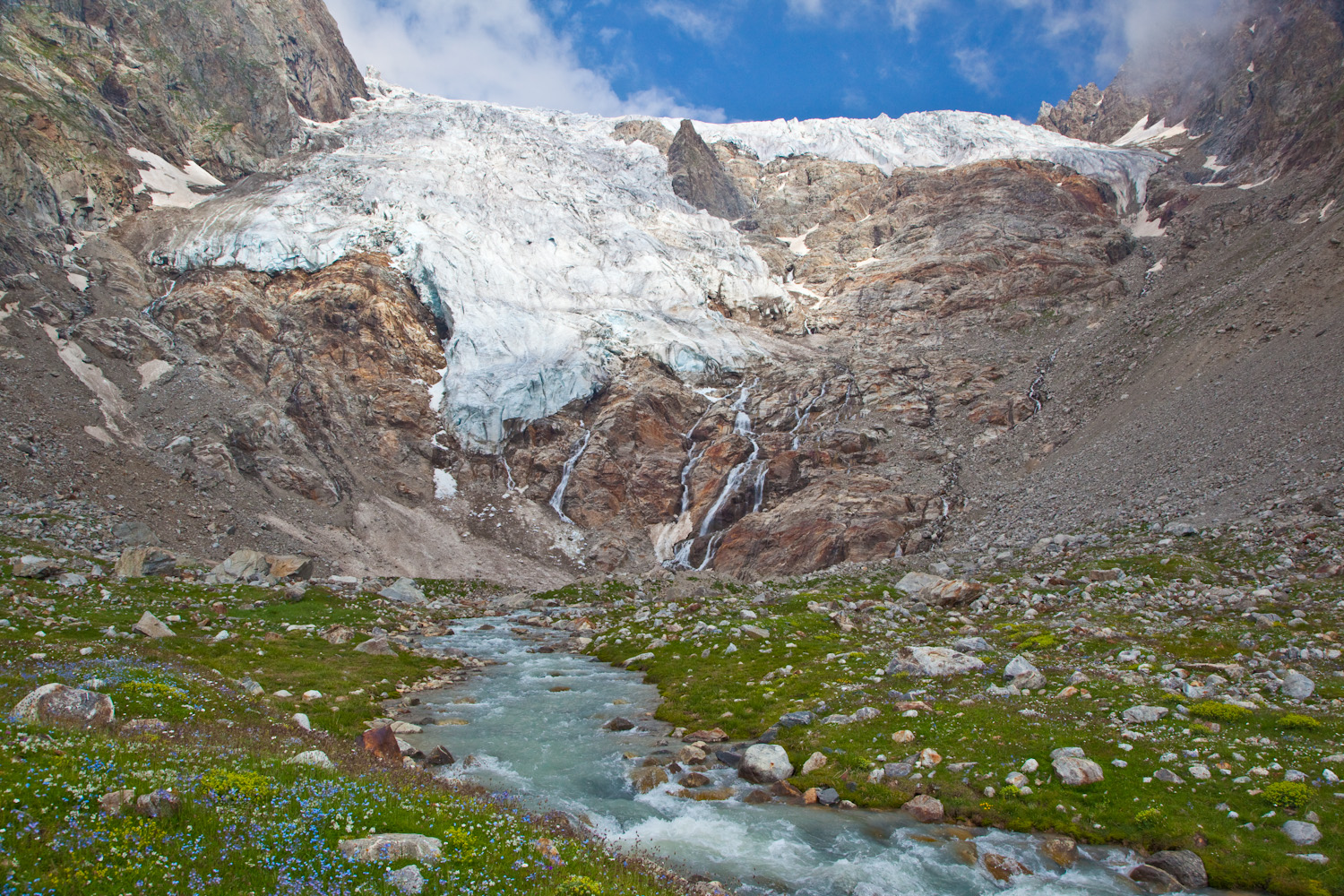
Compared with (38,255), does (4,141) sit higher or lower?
higher

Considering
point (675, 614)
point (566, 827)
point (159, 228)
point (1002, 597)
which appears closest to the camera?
point (566, 827)

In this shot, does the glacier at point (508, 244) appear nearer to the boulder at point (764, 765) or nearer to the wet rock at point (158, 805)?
the boulder at point (764, 765)

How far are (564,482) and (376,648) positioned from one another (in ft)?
→ 169

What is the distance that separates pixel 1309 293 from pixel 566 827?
75365mm

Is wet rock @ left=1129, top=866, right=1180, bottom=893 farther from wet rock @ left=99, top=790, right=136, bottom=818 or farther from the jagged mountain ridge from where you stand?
the jagged mountain ridge

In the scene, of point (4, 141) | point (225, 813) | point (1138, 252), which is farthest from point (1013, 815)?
point (1138, 252)

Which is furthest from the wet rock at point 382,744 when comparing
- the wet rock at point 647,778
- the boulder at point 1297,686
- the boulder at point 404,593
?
the boulder at point 404,593

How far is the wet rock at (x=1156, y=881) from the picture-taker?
10.9m

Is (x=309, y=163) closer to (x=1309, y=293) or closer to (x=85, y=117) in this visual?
(x=85, y=117)

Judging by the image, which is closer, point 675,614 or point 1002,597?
point 1002,597

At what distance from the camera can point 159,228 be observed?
3339 inches

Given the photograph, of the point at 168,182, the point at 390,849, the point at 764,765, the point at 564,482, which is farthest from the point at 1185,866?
the point at 168,182

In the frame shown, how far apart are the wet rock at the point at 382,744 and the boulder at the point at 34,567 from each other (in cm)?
2193

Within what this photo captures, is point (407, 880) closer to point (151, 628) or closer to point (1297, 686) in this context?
point (1297, 686)
